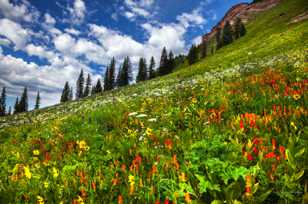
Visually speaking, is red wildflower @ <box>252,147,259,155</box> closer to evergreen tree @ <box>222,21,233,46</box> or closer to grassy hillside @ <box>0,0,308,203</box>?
grassy hillside @ <box>0,0,308,203</box>

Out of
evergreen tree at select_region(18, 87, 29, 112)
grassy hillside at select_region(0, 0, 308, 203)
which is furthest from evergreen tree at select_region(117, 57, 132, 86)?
grassy hillside at select_region(0, 0, 308, 203)

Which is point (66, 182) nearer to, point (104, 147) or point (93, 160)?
point (93, 160)

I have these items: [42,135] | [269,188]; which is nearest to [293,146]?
[269,188]

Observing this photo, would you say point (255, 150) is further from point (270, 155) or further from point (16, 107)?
point (16, 107)

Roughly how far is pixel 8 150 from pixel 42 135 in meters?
1.03

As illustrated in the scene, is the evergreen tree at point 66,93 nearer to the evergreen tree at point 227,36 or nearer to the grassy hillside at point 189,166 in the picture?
the evergreen tree at point 227,36

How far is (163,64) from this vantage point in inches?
4289

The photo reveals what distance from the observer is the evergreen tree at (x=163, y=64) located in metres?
108

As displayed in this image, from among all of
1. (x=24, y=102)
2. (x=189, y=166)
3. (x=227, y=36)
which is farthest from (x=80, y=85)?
(x=189, y=166)

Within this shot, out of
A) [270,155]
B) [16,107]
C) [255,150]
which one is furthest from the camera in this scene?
[16,107]

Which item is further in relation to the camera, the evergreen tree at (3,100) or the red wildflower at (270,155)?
the evergreen tree at (3,100)

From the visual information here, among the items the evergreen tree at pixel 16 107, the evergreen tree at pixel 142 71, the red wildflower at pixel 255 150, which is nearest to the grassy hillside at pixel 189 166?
the red wildflower at pixel 255 150

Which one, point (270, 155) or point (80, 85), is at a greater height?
point (80, 85)

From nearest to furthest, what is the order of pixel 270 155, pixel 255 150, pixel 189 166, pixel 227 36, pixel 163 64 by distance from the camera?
pixel 270 155 → pixel 189 166 → pixel 255 150 → pixel 163 64 → pixel 227 36
